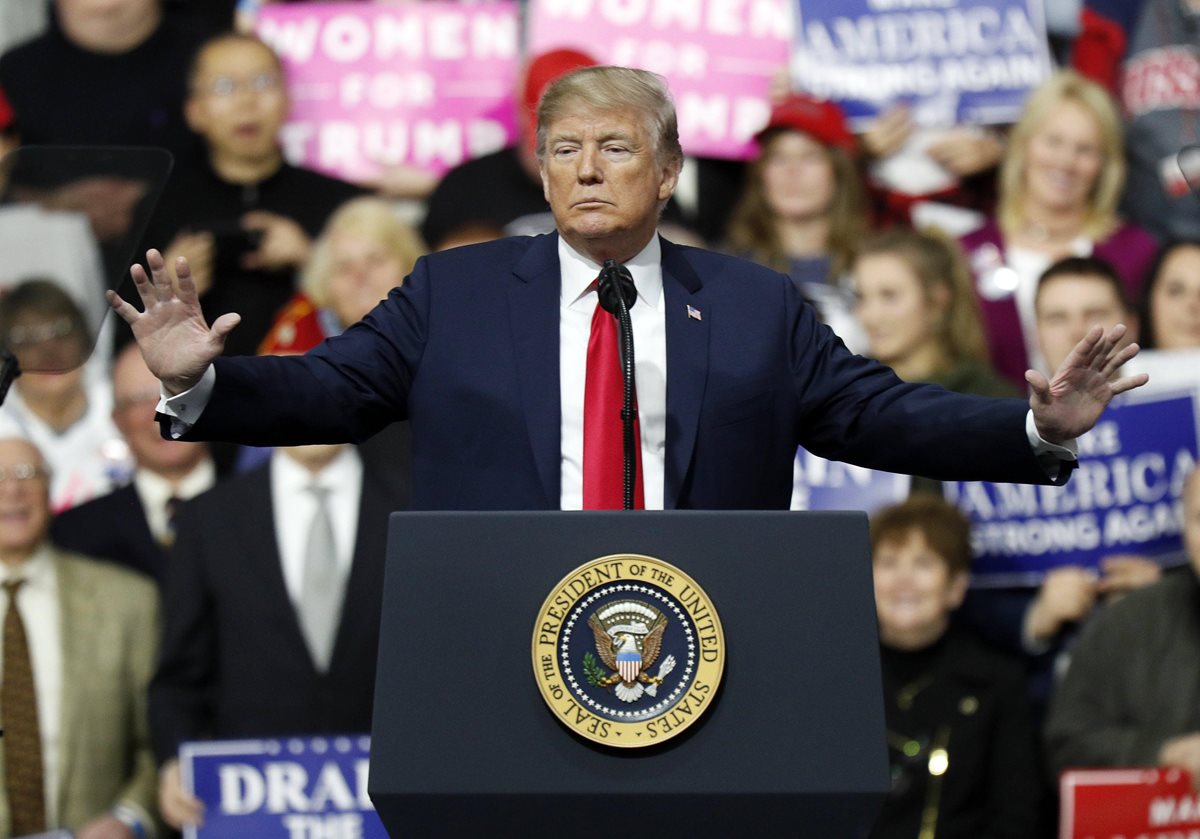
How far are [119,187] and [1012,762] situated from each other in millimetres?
2801

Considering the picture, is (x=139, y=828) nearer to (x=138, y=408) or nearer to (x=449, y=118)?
(x=138, y=408)

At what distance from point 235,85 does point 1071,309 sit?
2681 mm

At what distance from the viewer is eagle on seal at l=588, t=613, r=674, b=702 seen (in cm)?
221

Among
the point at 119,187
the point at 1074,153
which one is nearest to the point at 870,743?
the point at 119,187

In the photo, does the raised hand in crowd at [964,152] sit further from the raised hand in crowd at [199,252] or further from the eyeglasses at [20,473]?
the eyeglasses at [20,473]

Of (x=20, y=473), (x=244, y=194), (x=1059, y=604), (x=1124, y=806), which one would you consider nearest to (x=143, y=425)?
(x=20, y=473)

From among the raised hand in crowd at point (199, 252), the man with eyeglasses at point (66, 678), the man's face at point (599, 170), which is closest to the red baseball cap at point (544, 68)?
the raised hand in crowd at point (199, 252)

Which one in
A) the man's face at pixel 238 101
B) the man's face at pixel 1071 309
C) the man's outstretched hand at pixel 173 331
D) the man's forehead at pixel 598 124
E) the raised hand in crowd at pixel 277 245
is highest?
the man's face at pixel 238 101

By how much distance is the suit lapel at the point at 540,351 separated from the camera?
264 centimetres

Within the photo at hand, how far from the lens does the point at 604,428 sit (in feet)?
8.61

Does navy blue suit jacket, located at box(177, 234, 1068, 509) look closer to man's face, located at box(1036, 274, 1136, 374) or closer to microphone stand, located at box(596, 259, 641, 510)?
microphone stand, located at box(596, 259, 641, 510)

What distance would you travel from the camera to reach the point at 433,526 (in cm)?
227

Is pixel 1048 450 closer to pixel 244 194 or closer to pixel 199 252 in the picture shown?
pixel 199 252

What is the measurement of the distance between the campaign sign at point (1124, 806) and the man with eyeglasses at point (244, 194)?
277 cm
